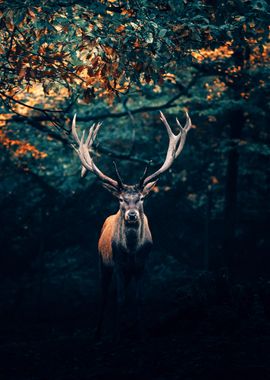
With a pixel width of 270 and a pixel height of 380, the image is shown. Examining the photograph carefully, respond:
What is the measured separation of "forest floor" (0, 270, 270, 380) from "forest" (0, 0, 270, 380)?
0.10 feet

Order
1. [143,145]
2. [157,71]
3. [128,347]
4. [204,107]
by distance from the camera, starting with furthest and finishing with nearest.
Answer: [143,145] < [204,107] < [128,347] < [157,71]

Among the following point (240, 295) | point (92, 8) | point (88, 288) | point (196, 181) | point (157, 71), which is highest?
point (196, 181)

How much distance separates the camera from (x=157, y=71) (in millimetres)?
9508

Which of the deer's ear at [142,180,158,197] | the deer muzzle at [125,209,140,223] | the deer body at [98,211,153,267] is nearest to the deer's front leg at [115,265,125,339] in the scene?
the deer body at [98,211,153,267]

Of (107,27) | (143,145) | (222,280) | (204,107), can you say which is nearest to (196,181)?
(143,145)

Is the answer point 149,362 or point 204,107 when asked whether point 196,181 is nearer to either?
point 204,107

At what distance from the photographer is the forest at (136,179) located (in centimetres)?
927

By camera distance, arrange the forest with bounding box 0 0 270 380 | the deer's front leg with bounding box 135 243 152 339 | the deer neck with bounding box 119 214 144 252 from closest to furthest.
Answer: the forest with bounding box 0 0 270 380
the deer neck with bounding box 119 214 144 252
the deer's front leg with bounding box 135 243 152 339

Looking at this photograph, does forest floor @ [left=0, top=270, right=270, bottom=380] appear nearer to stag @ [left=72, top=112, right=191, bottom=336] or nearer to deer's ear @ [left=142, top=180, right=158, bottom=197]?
stag @ [left=72, top=112, right=191, bottom=336]

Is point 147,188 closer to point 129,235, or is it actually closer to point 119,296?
point 129,235

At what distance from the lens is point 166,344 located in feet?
33.3

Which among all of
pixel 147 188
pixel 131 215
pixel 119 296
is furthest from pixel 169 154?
pixel 119 296

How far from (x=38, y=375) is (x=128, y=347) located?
5.71 feet

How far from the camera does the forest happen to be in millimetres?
9266
